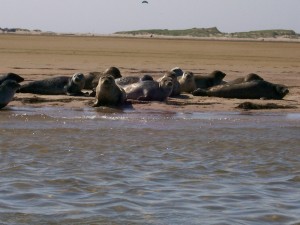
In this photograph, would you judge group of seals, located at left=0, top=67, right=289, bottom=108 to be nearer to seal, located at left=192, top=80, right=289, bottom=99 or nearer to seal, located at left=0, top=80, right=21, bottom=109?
seal, located at left=192, top=80, right=289, bottom=99

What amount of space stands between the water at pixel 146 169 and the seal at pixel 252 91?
2615 mm

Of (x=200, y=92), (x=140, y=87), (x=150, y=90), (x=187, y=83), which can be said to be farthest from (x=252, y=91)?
(x=140, y=87)

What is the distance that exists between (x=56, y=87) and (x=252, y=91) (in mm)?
3672

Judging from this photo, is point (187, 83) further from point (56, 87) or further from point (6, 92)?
point (6, 92)

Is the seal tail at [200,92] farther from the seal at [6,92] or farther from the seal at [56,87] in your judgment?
the seal at [6,92]

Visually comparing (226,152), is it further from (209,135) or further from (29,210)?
(29,210)

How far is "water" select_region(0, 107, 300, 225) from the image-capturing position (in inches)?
221

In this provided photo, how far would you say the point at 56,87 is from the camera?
1420 centimetres

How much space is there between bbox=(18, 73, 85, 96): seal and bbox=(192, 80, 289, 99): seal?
2577 mm

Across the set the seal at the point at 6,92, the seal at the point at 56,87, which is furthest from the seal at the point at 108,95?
the seal at the point at 56,87

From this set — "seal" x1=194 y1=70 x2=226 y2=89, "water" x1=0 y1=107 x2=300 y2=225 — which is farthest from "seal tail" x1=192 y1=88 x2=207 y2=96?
"water" x1=0 y1=107 x2=300 y2=225

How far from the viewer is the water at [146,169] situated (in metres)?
5.60

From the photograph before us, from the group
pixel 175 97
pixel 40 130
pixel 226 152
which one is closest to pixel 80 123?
→ pixel 40 130

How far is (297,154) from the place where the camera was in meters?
8.59
